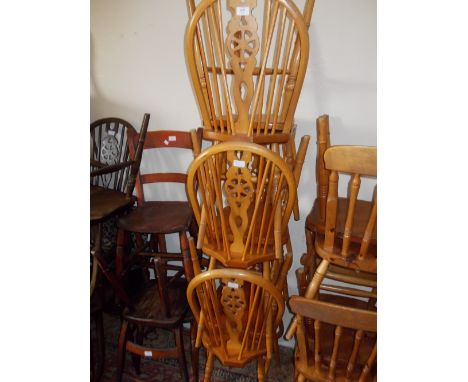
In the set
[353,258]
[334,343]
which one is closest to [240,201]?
[353,258]

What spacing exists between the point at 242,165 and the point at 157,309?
34.3 inches

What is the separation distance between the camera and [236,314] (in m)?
1.40

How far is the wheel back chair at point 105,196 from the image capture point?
1.68 meters

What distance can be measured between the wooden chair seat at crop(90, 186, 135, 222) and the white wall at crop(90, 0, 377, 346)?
479 millimetres


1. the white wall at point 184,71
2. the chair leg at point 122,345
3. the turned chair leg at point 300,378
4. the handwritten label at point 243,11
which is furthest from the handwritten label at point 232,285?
the handwritten label at point 243,11

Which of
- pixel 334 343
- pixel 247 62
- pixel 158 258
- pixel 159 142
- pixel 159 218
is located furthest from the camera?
pixel 159 142

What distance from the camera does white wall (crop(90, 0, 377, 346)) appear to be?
1.70 metres

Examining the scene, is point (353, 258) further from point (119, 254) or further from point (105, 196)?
point (105, 196)

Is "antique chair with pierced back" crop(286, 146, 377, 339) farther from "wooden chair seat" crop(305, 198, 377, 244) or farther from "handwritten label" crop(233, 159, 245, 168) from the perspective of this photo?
"handwritten label" crop(233, 159, 245, 168)

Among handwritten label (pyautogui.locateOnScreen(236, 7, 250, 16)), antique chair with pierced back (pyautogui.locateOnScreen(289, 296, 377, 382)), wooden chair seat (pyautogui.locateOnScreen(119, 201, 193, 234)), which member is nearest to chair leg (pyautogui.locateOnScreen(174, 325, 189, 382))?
wooden chair seat (pyautogui.locateOnScreen(119, 201, 193, 234))

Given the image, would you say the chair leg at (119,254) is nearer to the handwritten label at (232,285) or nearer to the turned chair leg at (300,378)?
the handwritten label at (232,285)
